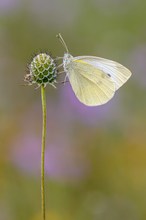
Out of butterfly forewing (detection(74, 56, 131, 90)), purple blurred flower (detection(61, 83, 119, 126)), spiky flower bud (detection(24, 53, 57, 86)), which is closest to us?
spiky flower bud (detection(24, 53, 57, 86))

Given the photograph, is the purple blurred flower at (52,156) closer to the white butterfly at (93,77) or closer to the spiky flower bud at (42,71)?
the white butterfly at (93,77)

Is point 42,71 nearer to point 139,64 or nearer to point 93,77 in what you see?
point 93,77

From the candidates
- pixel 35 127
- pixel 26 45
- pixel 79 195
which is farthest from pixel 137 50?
pixel 79 195

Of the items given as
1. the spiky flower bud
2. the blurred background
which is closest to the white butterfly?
the spiky flower bud

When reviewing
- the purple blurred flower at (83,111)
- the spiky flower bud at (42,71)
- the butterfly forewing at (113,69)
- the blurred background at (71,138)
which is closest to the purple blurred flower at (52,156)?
the blurred background at (71,138)

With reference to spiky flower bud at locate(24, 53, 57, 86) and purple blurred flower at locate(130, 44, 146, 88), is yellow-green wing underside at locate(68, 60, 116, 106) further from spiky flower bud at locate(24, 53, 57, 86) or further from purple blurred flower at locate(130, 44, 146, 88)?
purple blurred flower at locate(130, 44, 146, 88)
